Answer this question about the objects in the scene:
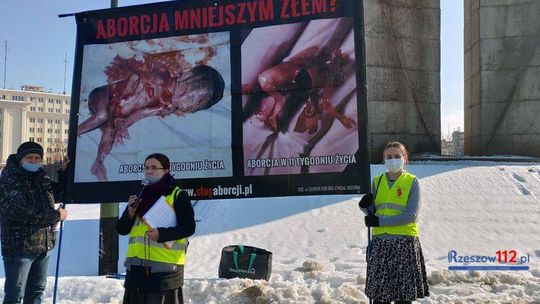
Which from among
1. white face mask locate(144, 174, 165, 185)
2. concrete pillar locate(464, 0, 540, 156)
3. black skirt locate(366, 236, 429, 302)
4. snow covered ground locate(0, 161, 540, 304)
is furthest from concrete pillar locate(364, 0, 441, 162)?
white face mask locate(144, 174, 165, 185)

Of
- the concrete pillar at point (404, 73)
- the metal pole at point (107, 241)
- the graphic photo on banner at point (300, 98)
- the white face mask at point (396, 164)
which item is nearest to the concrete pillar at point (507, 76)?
the concrete pillar at point (404, 73)

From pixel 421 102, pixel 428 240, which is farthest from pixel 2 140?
pixel 428 240

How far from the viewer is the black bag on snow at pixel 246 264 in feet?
20.8

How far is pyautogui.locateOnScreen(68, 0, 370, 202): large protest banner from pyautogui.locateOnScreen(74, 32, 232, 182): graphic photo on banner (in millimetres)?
12

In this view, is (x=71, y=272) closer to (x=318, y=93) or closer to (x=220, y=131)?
(x=220, y=131)

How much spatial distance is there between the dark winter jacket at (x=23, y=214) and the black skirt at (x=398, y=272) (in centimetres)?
286

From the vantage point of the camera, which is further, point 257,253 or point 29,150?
point 257,253

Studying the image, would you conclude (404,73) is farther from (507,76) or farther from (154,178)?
(154,178)

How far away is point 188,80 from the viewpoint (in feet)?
19.5

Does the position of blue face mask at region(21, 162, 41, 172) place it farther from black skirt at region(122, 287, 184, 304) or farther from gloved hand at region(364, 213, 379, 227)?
gloved hand at region(364, 213, 379, 227)

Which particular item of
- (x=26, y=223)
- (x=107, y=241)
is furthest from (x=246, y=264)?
(x=26, y=223)

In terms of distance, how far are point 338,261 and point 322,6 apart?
3965 millimetres

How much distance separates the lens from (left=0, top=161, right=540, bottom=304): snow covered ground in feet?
19.0

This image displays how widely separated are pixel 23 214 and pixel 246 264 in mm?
2929
